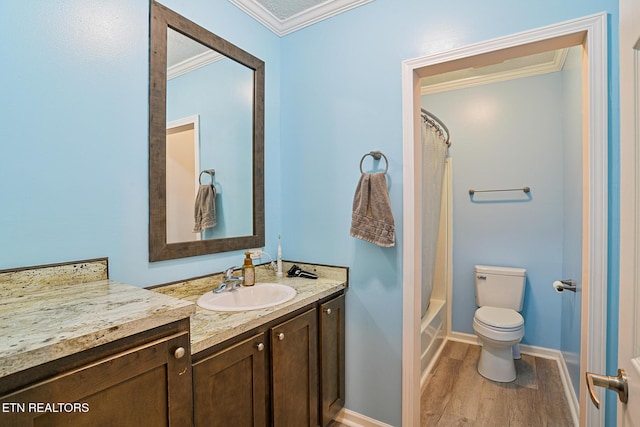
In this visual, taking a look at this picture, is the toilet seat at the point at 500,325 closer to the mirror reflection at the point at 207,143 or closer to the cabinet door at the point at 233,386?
the cabinet door at the point at 233,386

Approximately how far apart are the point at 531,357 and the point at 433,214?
5.28 feet

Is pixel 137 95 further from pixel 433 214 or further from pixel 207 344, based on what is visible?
pixel 433 214

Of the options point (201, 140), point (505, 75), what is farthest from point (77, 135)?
point (505, 75)

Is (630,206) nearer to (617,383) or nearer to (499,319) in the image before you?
(617,383)

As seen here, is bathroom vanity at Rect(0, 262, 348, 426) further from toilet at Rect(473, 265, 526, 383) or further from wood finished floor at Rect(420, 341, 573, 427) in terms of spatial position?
toilet at Rect(473, 265, 526, 383)

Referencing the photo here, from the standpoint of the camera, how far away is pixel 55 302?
2.97ft

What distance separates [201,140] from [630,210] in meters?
1.67

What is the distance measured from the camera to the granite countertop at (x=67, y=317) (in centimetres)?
62

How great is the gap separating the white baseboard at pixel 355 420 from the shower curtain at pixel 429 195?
914 millimetres

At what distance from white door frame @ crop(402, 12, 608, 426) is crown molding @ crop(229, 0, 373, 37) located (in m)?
0.59

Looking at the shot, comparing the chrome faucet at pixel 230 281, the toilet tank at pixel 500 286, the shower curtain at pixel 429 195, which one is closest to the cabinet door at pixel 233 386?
the chrome faucet at pixel 230 281

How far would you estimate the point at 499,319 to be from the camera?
2.38 metres

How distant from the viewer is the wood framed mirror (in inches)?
54.6

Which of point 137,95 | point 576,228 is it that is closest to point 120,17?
point 137,95
